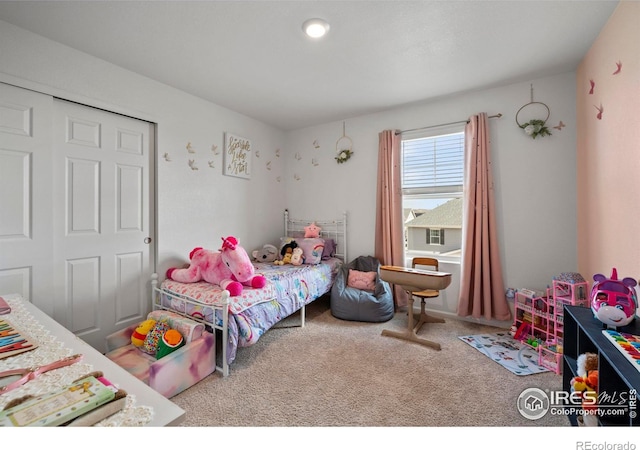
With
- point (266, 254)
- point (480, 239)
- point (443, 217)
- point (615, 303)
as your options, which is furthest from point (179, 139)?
point (615, 303)

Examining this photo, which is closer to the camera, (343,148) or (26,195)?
(26,195)

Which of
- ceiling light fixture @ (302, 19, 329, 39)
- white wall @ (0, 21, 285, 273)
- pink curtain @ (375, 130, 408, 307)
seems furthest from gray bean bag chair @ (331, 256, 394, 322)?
ceiling light fixture @ (302, 19, 329, 39)

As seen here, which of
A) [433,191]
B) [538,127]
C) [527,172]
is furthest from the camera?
[433,191]

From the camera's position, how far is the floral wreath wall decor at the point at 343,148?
382cm

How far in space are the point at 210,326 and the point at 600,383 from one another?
2326 millimetres

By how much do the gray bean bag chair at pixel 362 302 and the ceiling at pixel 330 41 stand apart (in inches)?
86.1

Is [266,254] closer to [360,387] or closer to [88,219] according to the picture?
[88,219]

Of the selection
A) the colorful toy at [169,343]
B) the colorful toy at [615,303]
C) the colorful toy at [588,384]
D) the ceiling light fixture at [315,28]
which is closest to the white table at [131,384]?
the colorful toy at [169,343]

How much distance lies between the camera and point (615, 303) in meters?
1.33

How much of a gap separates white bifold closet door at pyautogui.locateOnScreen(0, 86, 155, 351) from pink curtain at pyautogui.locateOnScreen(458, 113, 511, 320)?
3290 millimetres

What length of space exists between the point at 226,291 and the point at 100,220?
1.33 meters

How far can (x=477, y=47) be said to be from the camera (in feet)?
7.15

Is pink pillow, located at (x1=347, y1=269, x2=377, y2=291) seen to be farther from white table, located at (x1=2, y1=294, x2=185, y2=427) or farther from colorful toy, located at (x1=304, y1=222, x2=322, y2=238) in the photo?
white table, located at (x1=2, y1=294, x2=185, y2=427)

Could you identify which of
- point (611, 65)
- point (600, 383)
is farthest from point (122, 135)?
point (611, 65)
